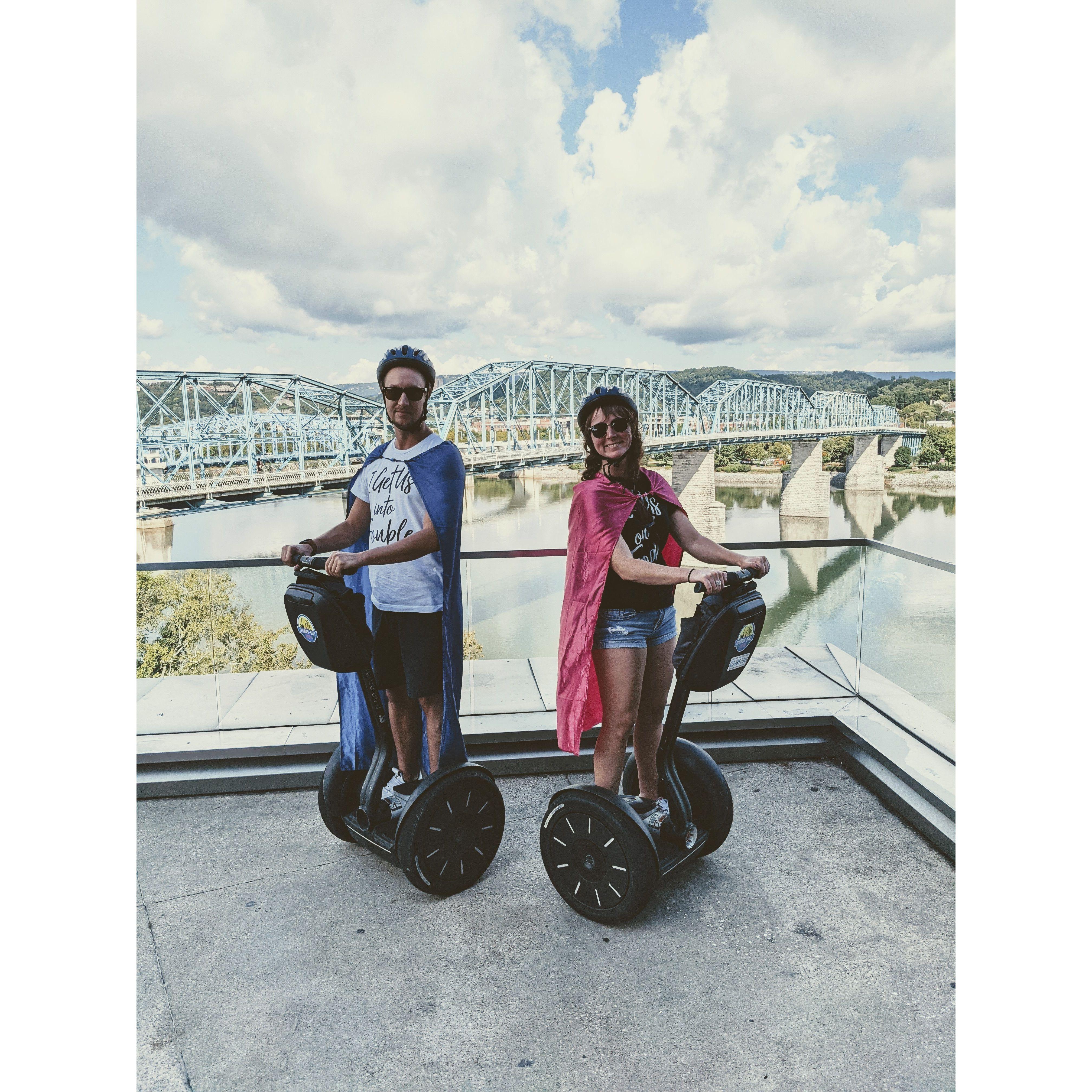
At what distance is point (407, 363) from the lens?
2.03m

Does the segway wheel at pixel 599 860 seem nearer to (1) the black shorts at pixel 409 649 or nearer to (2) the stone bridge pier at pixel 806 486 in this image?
(1) the black shorts at pixel 409 649

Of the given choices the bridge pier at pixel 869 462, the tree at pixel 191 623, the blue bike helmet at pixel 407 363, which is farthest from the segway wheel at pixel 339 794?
the bridge pier at pixel 869 462

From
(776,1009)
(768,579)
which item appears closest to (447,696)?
(776,1009)

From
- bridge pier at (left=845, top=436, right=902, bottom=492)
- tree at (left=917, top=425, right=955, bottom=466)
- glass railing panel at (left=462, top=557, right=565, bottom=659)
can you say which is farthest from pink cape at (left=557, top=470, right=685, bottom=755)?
bridge pier at (left=845, top=436, right=902, bottom=492)

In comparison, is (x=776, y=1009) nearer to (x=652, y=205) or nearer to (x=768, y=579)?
(x=768, y=579)

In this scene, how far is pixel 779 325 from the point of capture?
61938 millimetres

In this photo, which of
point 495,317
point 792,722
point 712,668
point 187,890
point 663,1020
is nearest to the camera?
point 663,1020

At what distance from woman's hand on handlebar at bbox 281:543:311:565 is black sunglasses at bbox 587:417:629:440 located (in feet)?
2.77

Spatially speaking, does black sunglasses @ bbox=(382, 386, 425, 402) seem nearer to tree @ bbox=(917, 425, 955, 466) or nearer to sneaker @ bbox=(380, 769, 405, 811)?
sneaker @ bbox=(380, 769, 405, 811)

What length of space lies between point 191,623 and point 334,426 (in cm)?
4237

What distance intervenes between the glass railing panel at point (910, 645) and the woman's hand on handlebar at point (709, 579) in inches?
52.7

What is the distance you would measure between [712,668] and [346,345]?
56.8 metres

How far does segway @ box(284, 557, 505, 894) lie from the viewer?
198cm

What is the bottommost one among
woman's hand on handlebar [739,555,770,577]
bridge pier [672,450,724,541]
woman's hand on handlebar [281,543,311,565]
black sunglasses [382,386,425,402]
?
woman's hand on handlebar [739,555,770,577]
